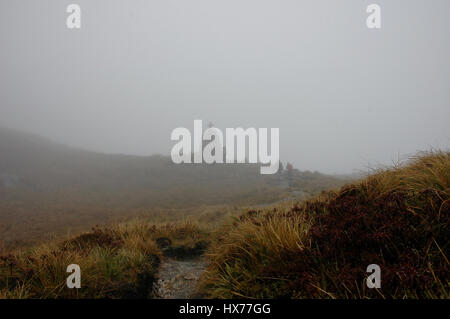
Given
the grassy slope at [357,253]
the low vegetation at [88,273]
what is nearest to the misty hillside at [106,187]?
the low vegetation at [88,273]

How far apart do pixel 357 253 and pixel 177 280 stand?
2781mm

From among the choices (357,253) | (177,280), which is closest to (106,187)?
(177,280)

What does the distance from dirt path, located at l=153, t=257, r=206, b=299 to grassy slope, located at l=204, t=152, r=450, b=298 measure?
0.56 meters

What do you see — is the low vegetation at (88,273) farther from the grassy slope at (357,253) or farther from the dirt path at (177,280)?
the grassy slope at (357,253)

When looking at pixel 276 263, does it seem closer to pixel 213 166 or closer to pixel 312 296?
pixel 312 296

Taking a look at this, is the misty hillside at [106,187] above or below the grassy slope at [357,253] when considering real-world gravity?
below

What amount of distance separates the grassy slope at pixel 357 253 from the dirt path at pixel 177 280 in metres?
0.56

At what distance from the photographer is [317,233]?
2.46m

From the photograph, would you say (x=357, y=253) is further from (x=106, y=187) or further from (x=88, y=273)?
(x=106, y=187)

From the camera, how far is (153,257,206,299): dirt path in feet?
9.89

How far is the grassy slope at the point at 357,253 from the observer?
5.59ft

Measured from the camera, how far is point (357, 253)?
2088mm
